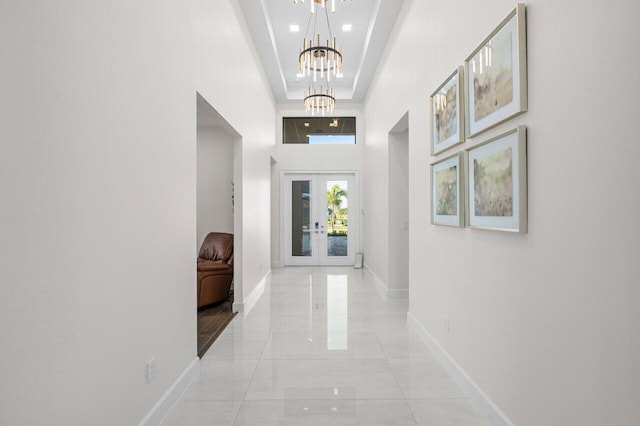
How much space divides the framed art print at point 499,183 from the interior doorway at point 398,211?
3222 mm

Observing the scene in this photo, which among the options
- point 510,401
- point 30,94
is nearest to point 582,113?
point 510,401

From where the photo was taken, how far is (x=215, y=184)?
23.1 ft

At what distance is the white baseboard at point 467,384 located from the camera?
2.24 meters

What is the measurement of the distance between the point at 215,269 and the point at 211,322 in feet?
3.16

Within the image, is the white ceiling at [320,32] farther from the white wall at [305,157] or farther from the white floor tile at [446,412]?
the white floor tile at [446,412]

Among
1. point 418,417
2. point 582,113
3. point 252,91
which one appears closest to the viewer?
point 582,113

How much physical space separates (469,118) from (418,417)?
6.76ft

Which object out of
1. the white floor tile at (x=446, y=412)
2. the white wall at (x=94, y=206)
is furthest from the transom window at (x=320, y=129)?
the white floor tile at (x=446, y=412)

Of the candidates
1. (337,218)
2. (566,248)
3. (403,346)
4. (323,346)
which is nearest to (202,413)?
(323,346)

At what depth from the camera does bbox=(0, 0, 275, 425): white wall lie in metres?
1.30

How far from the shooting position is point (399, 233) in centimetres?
596

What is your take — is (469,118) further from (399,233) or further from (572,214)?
(399,233)

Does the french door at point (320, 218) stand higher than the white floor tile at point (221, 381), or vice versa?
the french door at point (320, 218)

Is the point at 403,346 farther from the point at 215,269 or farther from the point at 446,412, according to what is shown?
the point at 215,269
